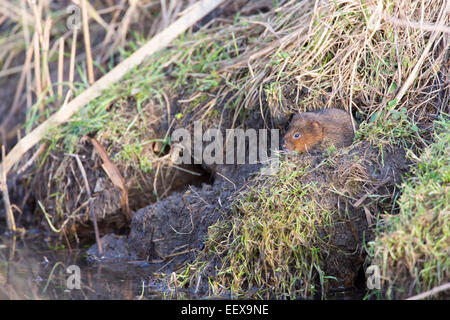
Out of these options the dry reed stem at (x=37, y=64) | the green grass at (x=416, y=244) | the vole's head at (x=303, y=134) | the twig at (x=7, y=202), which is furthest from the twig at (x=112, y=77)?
the green grass at (x=416, y=244)

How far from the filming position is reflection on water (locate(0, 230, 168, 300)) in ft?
13.7

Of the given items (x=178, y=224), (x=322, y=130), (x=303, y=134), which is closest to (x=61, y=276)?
(x=178, y=224)

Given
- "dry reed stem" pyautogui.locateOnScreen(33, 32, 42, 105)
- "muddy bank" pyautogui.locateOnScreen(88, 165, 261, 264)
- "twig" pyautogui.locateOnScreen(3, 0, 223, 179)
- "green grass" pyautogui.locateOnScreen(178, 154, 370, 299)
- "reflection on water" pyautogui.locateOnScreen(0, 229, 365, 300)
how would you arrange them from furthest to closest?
"dry reed stem" pyautogui.locateOnScreen(33, 32, 42, 105)
"twig" pyautogui.locateOnScreen(3, 0, 223, 179)
"muddy bank" pyautogui.locateOnScreen(88, 165, 261, 264)
"reflection on water" pyautogui.locateOnScreen(0, 229, 365, 300)
"green grass" pyautogui.locateOnScreen(178, 154, 370, 299)

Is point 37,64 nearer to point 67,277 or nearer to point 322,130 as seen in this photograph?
point 67,277

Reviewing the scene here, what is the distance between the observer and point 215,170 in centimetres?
543

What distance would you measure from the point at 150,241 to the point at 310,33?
2364 millimetres

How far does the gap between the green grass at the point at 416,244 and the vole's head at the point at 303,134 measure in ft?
3.89

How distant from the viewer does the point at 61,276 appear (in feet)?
15.2

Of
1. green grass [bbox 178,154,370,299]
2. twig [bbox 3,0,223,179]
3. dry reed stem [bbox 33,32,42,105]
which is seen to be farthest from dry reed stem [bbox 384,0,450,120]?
dry reed stem [bbox 33,32,42,105]

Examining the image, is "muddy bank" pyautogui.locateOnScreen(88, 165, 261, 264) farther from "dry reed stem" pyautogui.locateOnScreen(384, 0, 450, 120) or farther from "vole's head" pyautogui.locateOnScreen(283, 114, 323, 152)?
"dry reed stem" pyautogui.locateOnScreen(384, 0, 450, 120)

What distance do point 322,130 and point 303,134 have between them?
16cm

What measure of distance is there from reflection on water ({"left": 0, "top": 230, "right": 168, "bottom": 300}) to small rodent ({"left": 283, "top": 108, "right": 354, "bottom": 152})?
164cm
